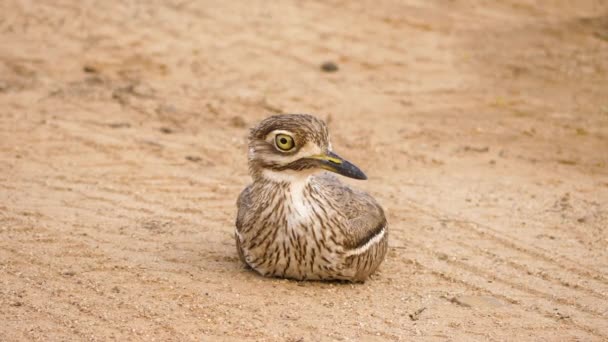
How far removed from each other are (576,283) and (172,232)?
3231mm

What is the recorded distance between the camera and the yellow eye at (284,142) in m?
6.27

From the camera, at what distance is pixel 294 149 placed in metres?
6.27

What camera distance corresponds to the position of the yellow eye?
6266 millimetres

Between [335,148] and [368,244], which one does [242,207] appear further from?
[335,148]

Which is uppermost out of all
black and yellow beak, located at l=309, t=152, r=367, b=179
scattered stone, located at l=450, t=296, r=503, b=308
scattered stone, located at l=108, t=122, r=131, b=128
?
black and yellow beak, located at l=309, t=152, r=367, b=179

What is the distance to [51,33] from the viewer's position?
1302 centimetres

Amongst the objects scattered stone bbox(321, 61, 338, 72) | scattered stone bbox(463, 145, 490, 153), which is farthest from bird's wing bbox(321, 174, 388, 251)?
scattered stone bbox(321, 61, 338, 72)

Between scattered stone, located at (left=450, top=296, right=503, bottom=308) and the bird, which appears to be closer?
the bird

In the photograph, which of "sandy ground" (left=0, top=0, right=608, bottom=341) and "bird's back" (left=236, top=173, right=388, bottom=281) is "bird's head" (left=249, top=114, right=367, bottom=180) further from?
"sandy ground" (left=0, top=0, right=608, bottom=341)

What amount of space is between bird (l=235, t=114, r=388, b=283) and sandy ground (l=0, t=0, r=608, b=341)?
186 millimetres

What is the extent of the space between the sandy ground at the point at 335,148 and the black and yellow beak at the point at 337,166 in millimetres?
877

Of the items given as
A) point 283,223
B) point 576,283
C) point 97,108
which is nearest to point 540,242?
point 576,283

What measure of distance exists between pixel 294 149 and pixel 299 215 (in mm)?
455

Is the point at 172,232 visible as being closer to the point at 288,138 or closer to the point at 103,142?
the point at 288,138
